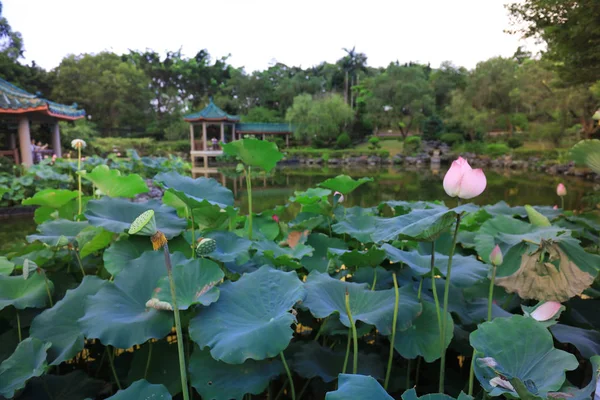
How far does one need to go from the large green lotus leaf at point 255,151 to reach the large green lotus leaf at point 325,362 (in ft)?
1.95

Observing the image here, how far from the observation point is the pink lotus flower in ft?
2.18

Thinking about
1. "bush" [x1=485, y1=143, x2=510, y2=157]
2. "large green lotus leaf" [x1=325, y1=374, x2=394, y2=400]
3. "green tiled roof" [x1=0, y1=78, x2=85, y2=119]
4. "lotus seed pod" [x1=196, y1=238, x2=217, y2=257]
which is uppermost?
"green tiled roof" [x1=0, y1=78, x2=85, y2=119]

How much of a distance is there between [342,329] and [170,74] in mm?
30841

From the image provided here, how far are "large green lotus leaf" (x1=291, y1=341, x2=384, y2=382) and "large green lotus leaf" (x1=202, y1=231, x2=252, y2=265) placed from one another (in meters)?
0.27

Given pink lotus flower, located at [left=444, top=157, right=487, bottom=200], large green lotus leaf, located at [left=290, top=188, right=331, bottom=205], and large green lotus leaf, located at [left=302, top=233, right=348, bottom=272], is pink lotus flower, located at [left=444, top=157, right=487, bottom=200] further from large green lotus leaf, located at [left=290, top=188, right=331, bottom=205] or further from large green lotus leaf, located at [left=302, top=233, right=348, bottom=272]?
large green lotus leaf, located at [left=290, top=188, right=331, bottom=205]

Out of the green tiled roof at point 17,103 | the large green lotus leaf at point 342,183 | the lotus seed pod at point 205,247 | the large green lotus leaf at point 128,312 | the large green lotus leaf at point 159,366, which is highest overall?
the green tiled roof at point 17,103

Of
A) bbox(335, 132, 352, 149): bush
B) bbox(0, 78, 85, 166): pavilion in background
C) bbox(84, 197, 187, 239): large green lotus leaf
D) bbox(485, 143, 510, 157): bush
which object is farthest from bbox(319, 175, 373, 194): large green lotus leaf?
bbox(335, 132, 352, 149): bush

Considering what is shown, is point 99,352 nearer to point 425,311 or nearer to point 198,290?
point 198,290

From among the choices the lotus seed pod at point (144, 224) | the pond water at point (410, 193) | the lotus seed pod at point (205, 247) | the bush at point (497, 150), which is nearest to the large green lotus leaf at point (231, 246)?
the lotus seed pod at point (205, 247)

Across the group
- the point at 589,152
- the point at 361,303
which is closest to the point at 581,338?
the point at 361,303

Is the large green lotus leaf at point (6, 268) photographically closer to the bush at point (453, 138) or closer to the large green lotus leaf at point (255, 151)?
the large green lotus leaf at point (255, 151)

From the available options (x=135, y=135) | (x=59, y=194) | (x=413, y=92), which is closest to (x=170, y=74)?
(x=135, y=135)

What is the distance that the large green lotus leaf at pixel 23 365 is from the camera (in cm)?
72

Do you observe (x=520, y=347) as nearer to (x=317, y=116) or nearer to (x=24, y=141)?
(x=24, y=141)
